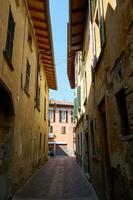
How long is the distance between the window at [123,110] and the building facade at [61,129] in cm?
Answer: 3208

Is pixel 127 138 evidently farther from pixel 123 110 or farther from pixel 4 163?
pixel 4 163

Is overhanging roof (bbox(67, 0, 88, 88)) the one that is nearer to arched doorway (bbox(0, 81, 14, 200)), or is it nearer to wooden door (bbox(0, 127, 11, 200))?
arched doorway (bbox(0, 81, 14, 200))

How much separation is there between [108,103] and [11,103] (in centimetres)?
331

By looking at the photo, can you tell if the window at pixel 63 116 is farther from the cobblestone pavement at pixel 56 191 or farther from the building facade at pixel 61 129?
the cobblestone pavement at pixel 56 191

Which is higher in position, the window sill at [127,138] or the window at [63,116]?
the window at [63,116]

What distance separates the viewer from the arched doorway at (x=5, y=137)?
22.0 ft

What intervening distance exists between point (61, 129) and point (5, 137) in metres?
30.4

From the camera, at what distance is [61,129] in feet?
122

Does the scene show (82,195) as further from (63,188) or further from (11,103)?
(11,103)

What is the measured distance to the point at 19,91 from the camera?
825 cm

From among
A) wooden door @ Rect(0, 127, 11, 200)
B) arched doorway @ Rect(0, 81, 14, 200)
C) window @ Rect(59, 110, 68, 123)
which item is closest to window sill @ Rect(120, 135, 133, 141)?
arched doorway @ Rect(0, 81, 14, 200)

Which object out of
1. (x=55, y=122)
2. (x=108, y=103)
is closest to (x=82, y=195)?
(x=108, y=103)

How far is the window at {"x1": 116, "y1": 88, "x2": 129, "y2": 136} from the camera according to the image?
Answer: 429cm

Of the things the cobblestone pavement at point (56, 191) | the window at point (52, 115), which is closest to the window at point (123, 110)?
the cobblestone pavement at point (56, 191)
